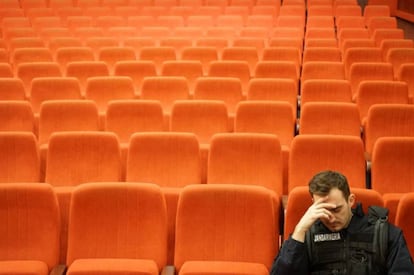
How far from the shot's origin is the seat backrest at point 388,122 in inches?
37.2

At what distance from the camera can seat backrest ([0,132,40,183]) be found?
32.2 inches

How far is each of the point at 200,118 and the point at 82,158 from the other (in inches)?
8.9

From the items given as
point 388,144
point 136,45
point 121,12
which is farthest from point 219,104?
point 121,12

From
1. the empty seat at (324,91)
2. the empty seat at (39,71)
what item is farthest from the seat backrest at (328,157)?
the empty seat at (39,71)

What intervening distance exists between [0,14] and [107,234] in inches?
62.0

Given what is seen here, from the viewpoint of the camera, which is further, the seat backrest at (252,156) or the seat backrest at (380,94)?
the seat backrest at (380,94)

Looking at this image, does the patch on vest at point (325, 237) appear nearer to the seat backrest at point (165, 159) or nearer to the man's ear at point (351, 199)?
the man's ear at point (351, 199)

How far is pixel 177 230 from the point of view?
63 cm

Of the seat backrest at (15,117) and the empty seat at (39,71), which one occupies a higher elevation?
the empty seat at (39,71)

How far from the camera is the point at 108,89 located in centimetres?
115

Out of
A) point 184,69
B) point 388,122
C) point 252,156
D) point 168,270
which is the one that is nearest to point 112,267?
point 168,270

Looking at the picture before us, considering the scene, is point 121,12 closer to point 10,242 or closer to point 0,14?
point 0,14

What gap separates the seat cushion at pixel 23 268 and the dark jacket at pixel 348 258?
0.76ft

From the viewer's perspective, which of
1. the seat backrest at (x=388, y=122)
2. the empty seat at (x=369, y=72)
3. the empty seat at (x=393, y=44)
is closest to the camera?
the seat backrest at (x=388, y=122)
